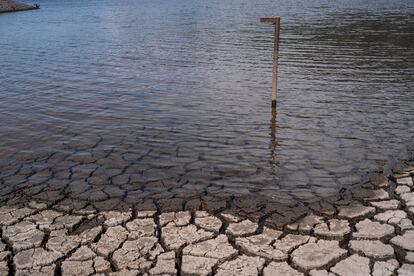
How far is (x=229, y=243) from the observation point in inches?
212

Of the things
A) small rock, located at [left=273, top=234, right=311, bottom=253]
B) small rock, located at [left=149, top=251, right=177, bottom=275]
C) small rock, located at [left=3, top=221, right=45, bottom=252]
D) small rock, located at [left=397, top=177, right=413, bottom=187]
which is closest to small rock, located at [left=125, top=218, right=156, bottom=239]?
small rock, located at [left=149, top=251, right=177, bottom=275]

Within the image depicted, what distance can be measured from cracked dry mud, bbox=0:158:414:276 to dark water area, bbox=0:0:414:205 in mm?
528

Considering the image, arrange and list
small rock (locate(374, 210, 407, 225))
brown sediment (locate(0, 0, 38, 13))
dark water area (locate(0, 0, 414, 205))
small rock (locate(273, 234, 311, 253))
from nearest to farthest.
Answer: small rock (locate(273, 234, 311, 253))
small rock (locate(374, 210, 407, 225))
dark water area (locate(0, 0, 414, 205))
brown sediment (locate(0, 0, 38, 13))

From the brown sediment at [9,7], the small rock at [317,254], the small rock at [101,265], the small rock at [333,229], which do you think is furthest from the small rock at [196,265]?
the brown sediment at [9,7]

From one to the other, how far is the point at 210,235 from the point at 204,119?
535 cm

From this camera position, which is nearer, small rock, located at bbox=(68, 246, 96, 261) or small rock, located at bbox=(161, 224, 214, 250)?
small rock, located at bbox=(68, 246, 96, 261)

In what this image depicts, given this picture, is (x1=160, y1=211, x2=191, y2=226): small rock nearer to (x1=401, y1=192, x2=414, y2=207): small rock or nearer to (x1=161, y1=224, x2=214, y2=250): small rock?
(x1=161, y1=224, x2=214, y2=250): small rock

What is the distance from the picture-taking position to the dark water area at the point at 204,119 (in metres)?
7.54

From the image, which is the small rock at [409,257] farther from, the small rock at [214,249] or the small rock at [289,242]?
the small rock at [214,249]

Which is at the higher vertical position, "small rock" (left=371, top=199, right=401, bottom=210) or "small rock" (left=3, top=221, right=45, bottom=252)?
"small rock" (left=371, top=199, right=401, bottom=210)

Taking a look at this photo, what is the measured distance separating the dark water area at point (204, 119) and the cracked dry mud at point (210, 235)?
528mm

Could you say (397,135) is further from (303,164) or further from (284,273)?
(284,273)

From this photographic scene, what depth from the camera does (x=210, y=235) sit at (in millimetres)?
5594

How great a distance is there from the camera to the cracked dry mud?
495cm
